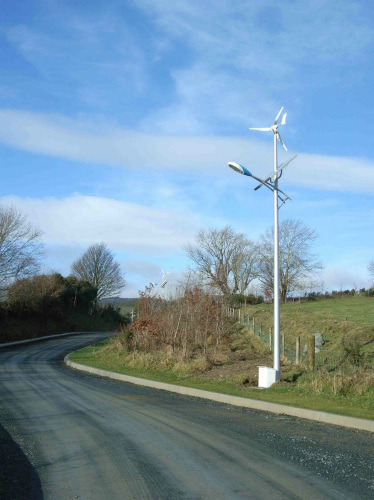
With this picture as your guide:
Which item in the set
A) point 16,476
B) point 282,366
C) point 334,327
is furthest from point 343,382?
point 334,327

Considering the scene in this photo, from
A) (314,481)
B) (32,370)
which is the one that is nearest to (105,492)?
(314,481)

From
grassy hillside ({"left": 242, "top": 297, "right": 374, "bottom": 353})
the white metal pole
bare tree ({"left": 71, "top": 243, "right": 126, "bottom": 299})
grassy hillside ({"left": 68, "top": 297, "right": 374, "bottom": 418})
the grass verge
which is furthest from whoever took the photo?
bare tree ({"left": 71, "top": 243, "right": 126, "bottom": 299})

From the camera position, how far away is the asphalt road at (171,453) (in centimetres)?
557

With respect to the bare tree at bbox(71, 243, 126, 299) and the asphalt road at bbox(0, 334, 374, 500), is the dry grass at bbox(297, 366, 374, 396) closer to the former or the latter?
the asphalt road at bbox(0, 334, 374, 500)

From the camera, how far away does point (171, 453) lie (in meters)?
7.19

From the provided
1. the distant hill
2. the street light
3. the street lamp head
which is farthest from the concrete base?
the distant hill

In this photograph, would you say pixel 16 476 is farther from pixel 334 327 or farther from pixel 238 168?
pixel 334 327

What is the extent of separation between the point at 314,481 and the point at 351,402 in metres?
6.78

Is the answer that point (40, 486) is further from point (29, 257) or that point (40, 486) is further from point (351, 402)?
point (29, 257)

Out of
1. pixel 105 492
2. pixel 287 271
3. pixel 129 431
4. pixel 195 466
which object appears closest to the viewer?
pixel 105 492

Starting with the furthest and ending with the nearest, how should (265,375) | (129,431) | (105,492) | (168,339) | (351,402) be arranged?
(168,339) → (265,375) → (351,402) → (129,431) → (105,492)

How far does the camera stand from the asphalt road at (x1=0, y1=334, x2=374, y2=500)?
219 inches

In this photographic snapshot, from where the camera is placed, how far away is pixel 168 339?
83.6 feet

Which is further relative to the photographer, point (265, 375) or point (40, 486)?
point (265, 375)
